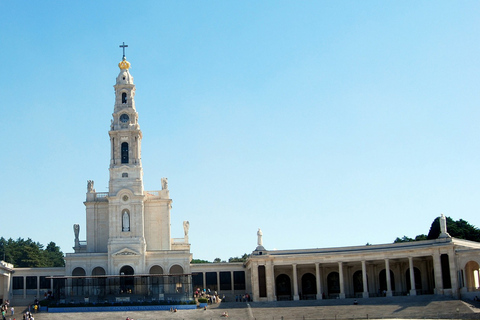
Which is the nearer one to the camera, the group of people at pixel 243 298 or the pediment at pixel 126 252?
the group of people at pixel 243 298

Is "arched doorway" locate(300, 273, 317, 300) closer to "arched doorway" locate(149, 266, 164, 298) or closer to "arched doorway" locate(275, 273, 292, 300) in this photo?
"arched doorway" locate(275, 273, 292, 300)

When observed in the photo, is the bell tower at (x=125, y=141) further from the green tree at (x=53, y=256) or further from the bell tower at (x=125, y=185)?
the green tree at (x=53, y=256)

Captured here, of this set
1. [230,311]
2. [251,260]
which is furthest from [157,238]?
[230,311]

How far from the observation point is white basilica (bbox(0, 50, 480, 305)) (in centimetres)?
6969

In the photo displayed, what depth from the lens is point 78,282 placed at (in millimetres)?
74750

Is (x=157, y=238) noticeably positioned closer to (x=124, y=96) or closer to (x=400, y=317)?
(x=124, y=96)

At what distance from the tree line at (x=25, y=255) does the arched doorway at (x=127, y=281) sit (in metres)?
46.6

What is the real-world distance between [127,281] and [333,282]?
22844mm

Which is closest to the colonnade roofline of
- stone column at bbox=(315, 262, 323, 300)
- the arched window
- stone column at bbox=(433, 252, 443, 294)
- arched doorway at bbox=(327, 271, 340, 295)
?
stone column at bbox=(433, 252, 443, 294)

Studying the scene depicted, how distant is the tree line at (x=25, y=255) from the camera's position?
120 metres

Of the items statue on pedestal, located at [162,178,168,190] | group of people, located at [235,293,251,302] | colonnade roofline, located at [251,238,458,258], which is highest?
statue on pedestal, located at [162,178,168,190]

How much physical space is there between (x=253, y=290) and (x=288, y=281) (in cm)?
820

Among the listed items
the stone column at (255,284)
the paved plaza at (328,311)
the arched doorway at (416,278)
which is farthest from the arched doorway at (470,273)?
the stone column at (255,284)

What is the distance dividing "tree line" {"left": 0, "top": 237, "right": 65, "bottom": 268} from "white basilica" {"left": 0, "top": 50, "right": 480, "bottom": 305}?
40.4 metres
